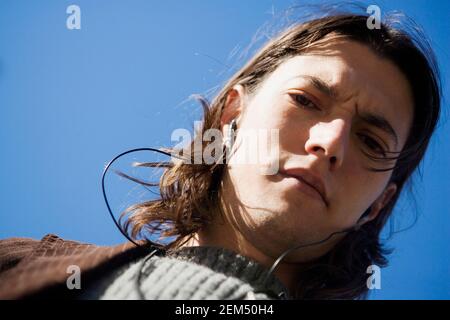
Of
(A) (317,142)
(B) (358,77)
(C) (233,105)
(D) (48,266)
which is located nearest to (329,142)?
(A) (317,142)

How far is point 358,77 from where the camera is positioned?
1084 millimetres

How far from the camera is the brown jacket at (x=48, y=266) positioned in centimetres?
76

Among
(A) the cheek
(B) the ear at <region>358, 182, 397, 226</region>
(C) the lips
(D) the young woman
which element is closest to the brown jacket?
(D) the young woman

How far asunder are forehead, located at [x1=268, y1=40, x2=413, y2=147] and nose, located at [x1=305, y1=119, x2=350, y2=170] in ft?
0.36

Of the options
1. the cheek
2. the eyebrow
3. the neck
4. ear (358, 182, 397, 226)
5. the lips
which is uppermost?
the eyebrow

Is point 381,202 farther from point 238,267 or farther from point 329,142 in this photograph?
point 238,267

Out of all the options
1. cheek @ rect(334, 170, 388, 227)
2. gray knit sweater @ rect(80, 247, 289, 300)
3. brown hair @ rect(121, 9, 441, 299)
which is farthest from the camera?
brown hair @ rect(121, 9, 441, 299)

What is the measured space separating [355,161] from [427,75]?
572 millimetres

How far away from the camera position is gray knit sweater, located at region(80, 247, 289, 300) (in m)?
0.71

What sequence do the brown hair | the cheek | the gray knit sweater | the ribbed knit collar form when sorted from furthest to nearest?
the brown hair < the cheek < the ribbed knit collar < the gray knit sweater

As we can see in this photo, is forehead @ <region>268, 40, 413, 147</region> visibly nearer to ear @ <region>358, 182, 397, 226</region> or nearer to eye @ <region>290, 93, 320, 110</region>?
eye @ <region>290, 93, 320, 110</region>
